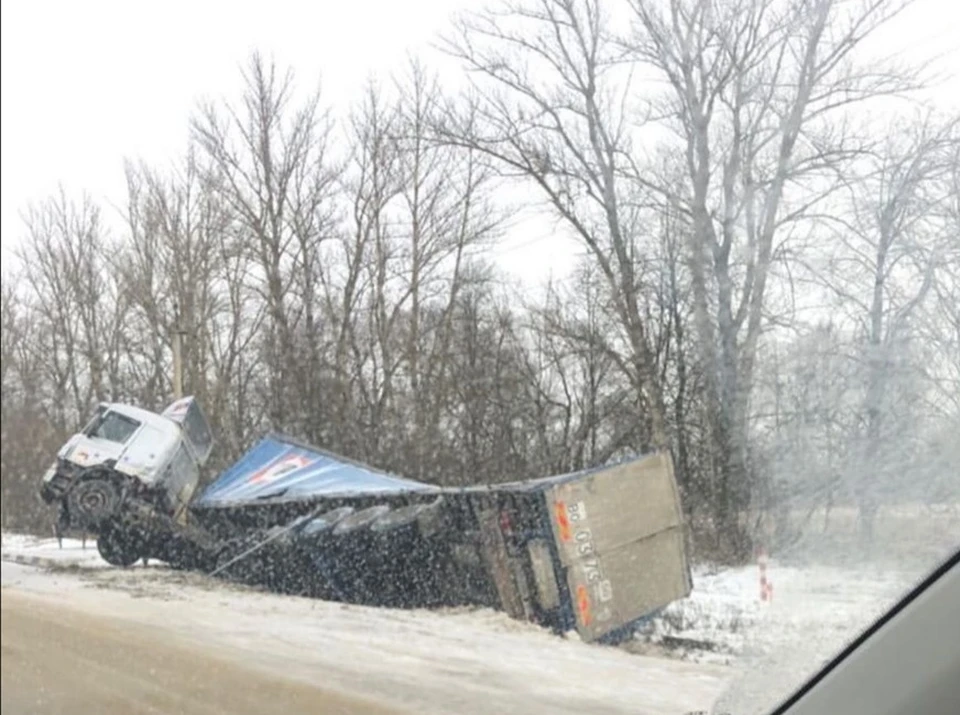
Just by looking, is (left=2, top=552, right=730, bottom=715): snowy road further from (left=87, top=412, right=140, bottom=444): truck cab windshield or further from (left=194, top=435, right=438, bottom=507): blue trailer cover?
(left=87, top=412, right=140, bottom=444): truck cab windshield

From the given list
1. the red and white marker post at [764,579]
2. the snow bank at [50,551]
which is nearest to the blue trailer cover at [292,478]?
the snow bank at [50,551]

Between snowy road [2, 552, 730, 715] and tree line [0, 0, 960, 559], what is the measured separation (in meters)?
0.37

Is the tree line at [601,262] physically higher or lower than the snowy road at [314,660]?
higher

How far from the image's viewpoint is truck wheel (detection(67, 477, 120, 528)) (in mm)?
4090

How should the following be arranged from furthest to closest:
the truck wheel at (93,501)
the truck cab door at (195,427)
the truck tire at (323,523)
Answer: the truck wheel at (93,501) → the truck cab door at (195,427) → the truck tire at (323,523)

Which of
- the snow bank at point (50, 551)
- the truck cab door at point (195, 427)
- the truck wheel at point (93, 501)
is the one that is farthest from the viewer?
the snow bank at point (50, 551)

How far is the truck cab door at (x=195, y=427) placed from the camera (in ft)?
12.4

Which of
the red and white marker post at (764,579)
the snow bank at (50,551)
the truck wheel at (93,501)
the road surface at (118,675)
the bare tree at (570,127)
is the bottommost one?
the road surface at (118,675)

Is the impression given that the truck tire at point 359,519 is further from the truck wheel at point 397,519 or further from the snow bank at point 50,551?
the snow bank at point 50,551

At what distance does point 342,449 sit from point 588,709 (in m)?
0.99

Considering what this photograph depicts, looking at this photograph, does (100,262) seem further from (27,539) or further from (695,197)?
(695,197)

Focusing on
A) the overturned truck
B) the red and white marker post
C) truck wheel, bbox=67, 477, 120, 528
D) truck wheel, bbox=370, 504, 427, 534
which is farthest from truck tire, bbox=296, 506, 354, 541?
the red and white marker post

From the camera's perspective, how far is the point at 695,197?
3035 millimetres

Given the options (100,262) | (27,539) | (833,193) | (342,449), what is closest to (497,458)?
(342,449)
